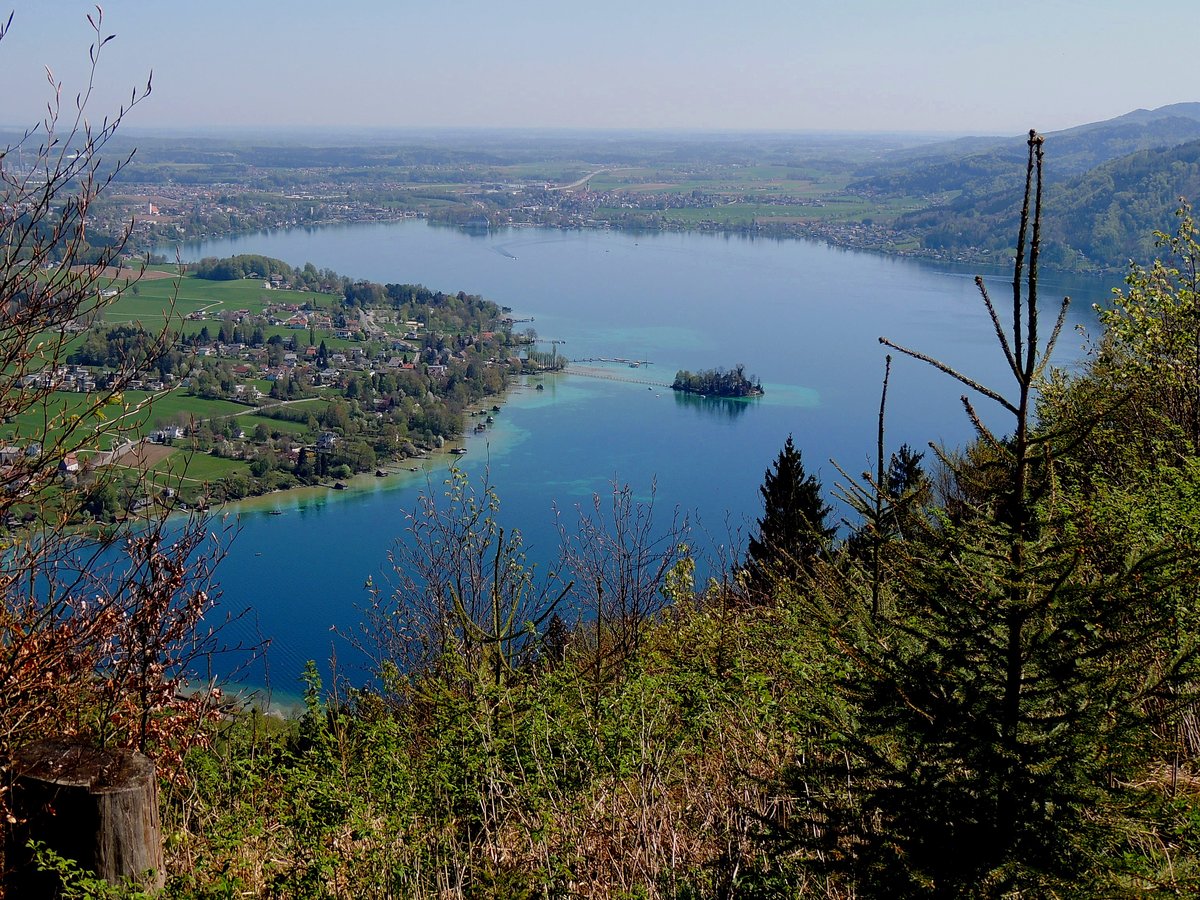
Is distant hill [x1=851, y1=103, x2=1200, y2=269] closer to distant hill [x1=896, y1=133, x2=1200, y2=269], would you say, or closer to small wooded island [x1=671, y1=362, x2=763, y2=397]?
distant hill [x1=896, y1=133, x2=1200, y2=269]

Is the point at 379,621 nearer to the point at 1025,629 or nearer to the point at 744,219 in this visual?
the point at 1025,629

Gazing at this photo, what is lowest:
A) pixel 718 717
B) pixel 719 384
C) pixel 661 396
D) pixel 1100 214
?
pixel 661 396

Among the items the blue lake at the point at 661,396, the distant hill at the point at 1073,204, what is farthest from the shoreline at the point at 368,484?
the distant hill at the point at 1073,204

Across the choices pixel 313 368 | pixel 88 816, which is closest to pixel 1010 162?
pixel 313 368

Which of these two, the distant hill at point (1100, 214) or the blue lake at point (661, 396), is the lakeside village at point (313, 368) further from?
the distant hill at point (1100, 214)

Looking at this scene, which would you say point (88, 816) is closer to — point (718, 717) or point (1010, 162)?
point (718, 717)
